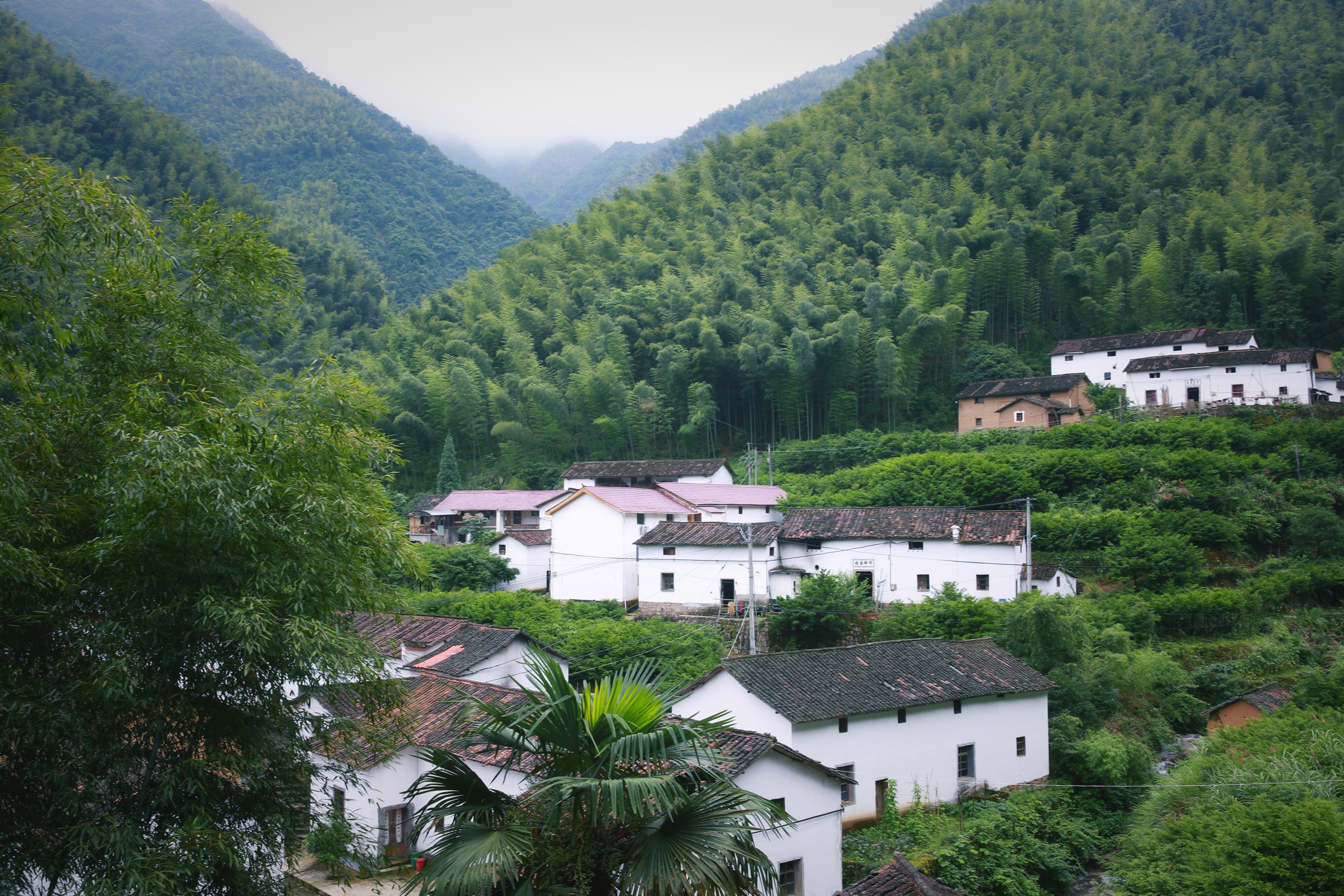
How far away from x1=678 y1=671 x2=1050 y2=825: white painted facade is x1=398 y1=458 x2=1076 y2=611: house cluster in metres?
4.33

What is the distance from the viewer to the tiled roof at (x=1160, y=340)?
3256 cm

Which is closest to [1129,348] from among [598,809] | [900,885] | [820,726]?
[820,726]

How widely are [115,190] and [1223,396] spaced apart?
3368 centimetres

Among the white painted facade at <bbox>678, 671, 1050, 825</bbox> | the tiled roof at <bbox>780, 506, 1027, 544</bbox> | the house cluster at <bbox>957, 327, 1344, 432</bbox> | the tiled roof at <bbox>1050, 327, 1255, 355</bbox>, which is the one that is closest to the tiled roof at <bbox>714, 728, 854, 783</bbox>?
the white painted facade at <bbox>678, 671, 1050, 825</bbox>

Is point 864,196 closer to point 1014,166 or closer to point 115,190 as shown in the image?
point 1014,166

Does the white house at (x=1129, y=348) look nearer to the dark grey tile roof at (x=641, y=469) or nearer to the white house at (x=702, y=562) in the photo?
the dark grey tile roof at (x=641, y=469)

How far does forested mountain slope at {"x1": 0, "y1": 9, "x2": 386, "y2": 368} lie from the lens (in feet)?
174

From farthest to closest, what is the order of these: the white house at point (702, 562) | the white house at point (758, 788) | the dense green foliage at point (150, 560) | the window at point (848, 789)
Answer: the white house at point (702, 562)
the window at point (848, 789)
the white house at point (758, 788)
the dense green foliage at point (150, 560)

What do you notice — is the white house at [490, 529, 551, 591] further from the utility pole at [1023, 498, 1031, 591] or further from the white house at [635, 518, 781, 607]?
the utility pole at [1023, 498, 1031, 591]

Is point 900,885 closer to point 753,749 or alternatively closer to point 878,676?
point 753,749

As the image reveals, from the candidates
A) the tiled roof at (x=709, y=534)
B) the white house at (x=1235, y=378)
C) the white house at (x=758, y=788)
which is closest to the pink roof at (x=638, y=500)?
the tiled roof at (x=709, y=534)

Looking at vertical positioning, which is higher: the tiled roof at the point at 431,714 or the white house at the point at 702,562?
the tiled roof at the point at 431,714

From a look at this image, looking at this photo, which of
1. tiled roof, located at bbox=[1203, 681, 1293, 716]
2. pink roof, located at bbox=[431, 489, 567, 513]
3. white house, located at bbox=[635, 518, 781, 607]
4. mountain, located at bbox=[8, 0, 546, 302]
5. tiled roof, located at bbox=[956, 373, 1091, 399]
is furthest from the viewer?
mountain, located at bbox=[8, 0, 546, 302]

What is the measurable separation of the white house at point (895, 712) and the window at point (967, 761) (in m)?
0.01
